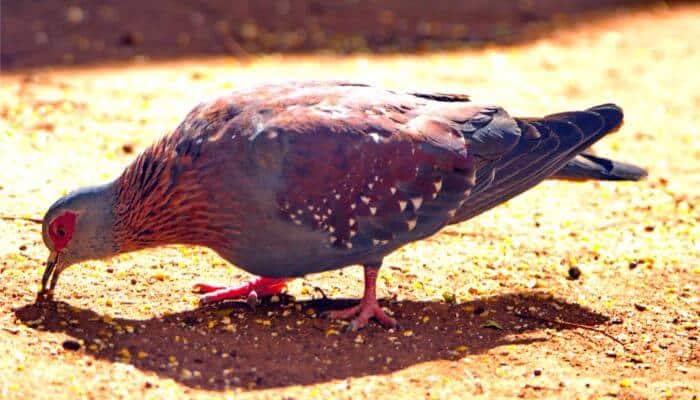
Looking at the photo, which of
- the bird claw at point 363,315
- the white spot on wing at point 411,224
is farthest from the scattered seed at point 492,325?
the white spot on wing at point 411,224

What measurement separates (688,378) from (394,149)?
1.74 m

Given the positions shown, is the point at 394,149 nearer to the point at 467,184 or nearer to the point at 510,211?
the point at 467,184

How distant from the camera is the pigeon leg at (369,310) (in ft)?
16.7

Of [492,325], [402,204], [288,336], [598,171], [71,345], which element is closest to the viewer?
[71,345]

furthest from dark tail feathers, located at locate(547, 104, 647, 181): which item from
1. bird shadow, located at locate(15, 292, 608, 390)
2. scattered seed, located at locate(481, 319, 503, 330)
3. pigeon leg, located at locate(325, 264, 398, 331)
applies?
pigeon leg, located at locate(325, 264, 398, 331)

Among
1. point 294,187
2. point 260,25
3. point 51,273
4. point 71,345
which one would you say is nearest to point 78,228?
point 51,273

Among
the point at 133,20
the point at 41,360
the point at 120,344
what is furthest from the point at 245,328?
the point at 133,20

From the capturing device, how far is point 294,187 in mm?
4824

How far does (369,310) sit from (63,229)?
1.54 meters

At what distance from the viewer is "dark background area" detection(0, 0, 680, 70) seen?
31.7 ft

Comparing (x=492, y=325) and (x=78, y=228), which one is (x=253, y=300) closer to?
(x=78, y=228)

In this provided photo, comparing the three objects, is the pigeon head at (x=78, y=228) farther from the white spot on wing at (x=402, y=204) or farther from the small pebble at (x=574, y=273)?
the small pebble at (x=574, y=273)

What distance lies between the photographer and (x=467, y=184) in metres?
5.18

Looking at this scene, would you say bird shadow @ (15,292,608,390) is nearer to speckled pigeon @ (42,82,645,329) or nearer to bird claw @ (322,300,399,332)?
bird claw @ (322,300,399,332)
